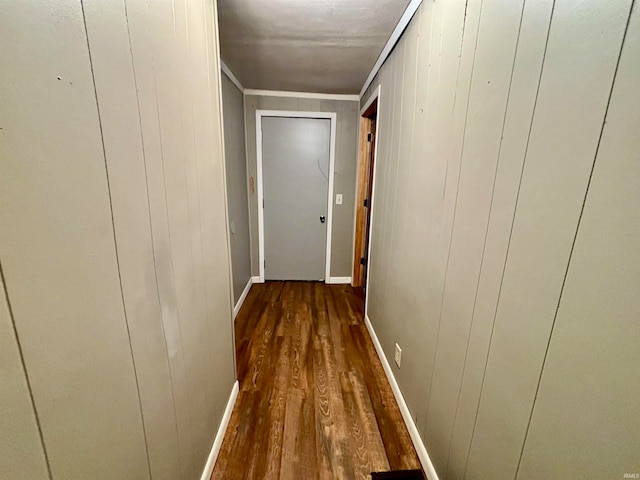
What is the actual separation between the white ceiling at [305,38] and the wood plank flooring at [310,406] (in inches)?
90.8

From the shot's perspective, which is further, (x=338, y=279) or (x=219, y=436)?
(x=338, y=279)

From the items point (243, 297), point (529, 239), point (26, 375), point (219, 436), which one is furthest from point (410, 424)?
point (243, 297)

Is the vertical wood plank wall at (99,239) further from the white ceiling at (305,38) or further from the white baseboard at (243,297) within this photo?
the white baseboard at (243,297)

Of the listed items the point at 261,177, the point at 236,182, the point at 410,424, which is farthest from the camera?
the point at 261,177

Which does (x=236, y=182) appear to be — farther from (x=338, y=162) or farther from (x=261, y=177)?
(x=338, y=162)

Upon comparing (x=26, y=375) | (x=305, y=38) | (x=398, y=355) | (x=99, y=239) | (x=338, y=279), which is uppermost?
(x=305, y=38)

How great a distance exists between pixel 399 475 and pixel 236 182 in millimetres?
2596

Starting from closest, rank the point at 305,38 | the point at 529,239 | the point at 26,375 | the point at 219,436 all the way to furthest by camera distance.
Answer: the point at 26,375, the point at 529,239, the point at 219,436, the point at 305,38

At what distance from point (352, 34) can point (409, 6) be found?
1.34ft

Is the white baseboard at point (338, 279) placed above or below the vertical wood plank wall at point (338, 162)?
below

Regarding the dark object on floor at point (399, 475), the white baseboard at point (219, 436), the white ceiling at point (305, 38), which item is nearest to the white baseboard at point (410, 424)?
the dark object on floor at point (399, 475)

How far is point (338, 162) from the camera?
3271 millimetres

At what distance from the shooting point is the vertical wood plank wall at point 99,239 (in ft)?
1.40

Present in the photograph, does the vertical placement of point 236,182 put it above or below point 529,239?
above
